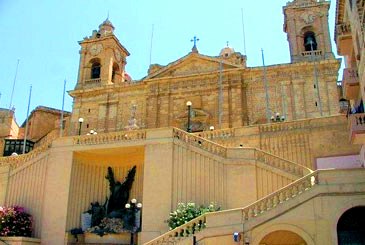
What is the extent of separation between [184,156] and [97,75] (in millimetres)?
23737

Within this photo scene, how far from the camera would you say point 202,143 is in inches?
836

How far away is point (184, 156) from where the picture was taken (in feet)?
69.1

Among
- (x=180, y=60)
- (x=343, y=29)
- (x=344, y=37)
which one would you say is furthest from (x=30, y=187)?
(x=180, y=60)

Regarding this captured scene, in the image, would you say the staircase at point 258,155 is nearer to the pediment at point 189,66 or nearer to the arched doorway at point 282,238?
the arched doorway at point 282,238

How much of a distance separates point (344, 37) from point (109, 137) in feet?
39.1

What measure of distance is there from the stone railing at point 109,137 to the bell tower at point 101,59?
1827 cm

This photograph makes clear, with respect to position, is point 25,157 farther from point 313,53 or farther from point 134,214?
point 313,53

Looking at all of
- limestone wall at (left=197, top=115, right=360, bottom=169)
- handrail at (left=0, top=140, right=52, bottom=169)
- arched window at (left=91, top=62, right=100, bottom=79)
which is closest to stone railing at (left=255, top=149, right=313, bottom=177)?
limestone wall at (left=197, top=115, right=360, bottom=169)

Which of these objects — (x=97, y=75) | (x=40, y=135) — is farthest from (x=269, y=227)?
(x=40, y=135)

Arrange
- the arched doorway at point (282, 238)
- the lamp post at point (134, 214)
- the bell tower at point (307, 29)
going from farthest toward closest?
1. the bell tower at point (307, 29)
2. the lamp post at point (134, 214)
3. the arched doorway at point (282, 238)

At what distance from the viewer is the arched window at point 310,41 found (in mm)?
37322

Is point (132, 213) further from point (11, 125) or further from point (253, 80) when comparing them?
point (11, 125)

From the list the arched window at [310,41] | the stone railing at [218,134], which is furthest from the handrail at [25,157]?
the arched window at [310,41]

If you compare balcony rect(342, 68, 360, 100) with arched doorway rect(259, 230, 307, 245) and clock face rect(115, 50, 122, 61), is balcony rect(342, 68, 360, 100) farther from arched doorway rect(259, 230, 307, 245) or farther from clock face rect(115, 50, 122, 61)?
clock face rect(115, 50, 122, 61)
